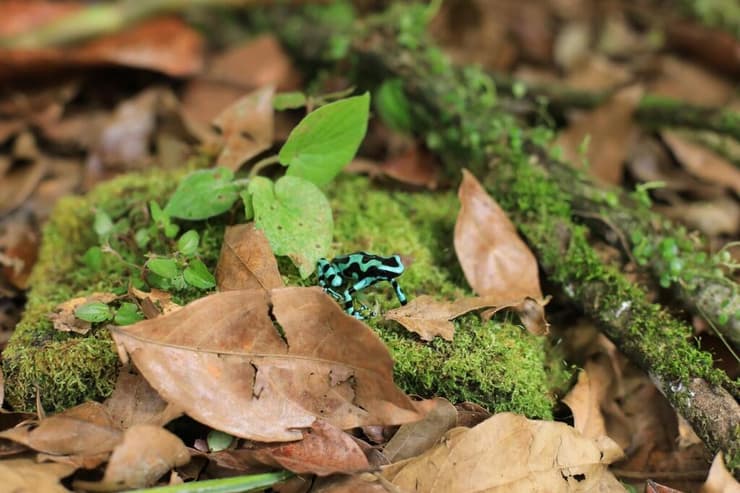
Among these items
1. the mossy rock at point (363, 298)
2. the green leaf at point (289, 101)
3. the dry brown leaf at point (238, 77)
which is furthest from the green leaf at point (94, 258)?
the dry brown leaf at point (238, 77)

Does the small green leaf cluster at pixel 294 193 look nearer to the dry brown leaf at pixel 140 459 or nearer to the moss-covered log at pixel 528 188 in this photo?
the dry brown leaf at pixel 140 459

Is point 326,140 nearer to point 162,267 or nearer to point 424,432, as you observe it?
point 162,267

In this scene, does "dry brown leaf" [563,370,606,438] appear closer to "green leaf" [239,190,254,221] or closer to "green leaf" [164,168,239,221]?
"green leaf" [239,190,254,221]

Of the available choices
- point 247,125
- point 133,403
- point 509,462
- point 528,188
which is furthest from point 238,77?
point 509,462

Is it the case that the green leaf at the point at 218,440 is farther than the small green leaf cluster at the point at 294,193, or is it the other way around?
the small green leaf cluster at the point at 294,193

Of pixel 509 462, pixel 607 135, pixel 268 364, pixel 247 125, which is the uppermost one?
pixel 247 125
